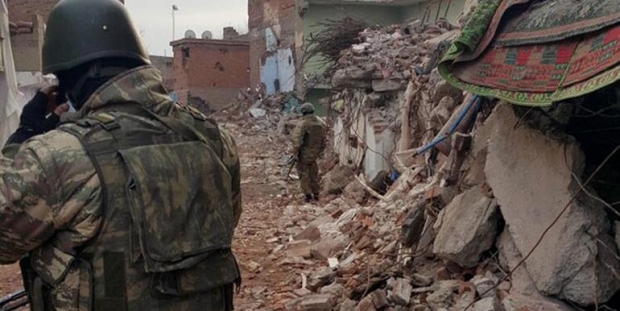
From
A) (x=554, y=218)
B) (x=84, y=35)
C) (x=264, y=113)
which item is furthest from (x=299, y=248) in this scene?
(x=264, y=113)

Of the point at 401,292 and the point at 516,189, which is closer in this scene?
the point at 516,189

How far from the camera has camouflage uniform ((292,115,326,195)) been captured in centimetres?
908

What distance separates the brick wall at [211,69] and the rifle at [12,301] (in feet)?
86.1

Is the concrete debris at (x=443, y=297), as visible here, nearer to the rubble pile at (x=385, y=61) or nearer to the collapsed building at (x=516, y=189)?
the collapsed building at (x=516, y=189)

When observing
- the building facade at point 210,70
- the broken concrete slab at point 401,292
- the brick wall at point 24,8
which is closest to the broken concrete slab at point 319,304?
the broken concrete slab at point 401,292

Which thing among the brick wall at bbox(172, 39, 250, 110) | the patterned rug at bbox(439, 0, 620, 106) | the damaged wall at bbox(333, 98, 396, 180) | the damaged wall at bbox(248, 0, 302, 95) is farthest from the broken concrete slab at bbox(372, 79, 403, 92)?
the brick wall at bbox(172, 39, 250, 110)

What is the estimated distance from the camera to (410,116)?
7.24m

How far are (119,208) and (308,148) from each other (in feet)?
24.2

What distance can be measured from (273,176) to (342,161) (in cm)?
195

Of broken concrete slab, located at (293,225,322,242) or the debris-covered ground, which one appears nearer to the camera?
the debris-covered ground

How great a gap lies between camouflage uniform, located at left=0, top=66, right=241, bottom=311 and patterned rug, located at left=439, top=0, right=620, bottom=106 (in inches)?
60.3

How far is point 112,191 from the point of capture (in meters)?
1.77

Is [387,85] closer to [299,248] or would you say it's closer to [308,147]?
[308,147]

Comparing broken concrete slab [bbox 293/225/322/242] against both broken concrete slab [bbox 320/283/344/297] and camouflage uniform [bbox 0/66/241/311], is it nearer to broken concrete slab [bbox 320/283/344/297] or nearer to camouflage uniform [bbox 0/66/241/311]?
broken concrete slab [bbox 320/283/344/297]
